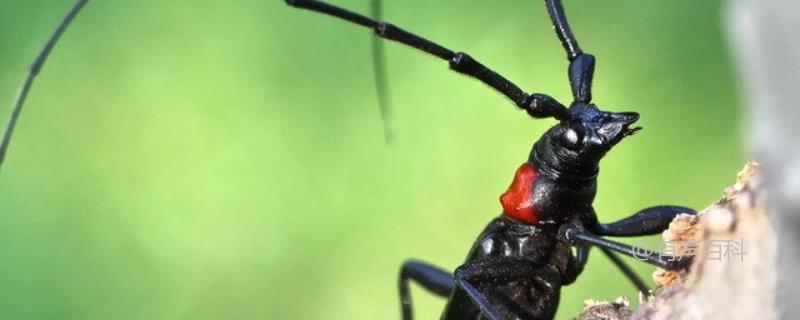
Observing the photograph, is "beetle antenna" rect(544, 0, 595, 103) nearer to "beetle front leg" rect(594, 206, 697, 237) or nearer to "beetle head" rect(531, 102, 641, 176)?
"beetle head" rect(531, 102, 641, 176)

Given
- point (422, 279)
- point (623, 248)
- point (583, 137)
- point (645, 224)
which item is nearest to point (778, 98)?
point (623, 248)

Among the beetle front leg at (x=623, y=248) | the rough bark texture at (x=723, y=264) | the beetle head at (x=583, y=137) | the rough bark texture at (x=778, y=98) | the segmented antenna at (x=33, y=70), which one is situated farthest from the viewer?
the beetle head at (x=583, y=137)

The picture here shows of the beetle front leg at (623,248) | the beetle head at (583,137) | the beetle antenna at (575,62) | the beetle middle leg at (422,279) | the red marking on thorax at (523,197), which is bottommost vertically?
the beetle middle leg at (422,279)

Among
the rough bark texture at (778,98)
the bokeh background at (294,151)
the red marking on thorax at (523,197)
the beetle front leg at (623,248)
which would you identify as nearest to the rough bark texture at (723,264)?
the beetle front leg at (623,248)

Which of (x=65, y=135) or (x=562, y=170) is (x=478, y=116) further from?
(x=562, y=170)

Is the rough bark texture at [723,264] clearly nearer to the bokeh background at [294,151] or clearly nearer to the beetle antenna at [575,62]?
the beetle antenna at [575,62]

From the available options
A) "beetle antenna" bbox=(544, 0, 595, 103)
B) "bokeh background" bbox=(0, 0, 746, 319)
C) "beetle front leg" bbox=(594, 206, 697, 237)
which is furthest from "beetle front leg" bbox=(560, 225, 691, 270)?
"bokeh background" bbox=(0, 0, 746, 319)
